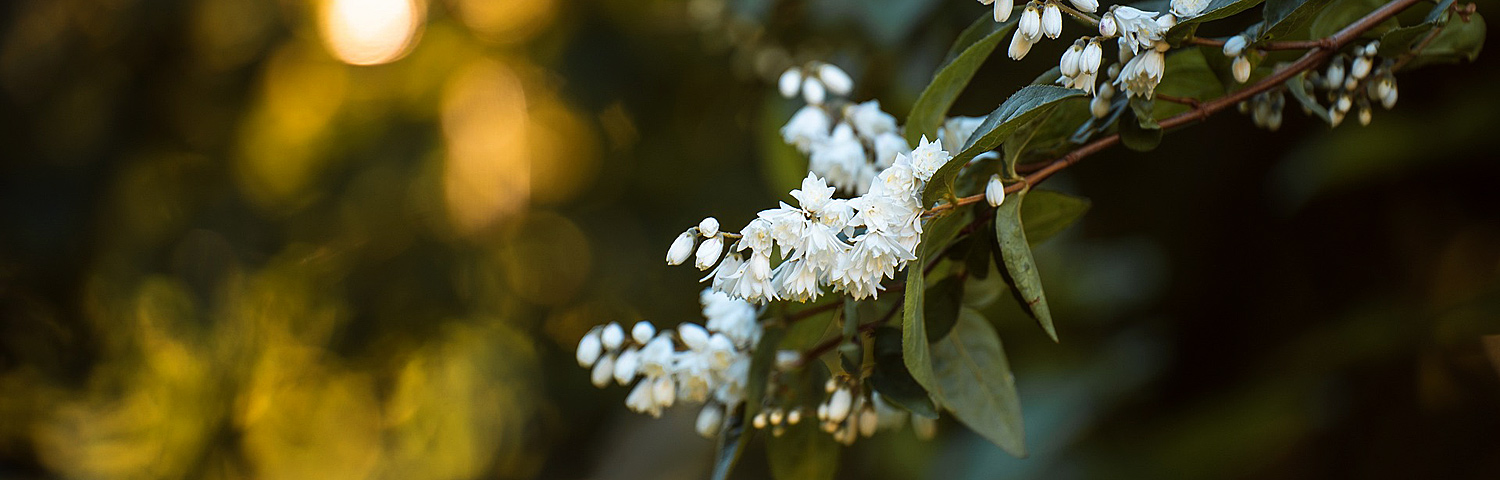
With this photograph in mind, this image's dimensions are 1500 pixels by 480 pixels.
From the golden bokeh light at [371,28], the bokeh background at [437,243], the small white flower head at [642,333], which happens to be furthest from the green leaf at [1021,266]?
the golden bokeh light at [371,28]

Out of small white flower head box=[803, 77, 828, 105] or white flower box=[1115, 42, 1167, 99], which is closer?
white flower box=[1115, 42, 1167, 99]

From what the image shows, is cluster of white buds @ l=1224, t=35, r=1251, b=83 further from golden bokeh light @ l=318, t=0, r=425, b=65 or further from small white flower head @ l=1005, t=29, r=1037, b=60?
golden bokeh light @ l=318, t=0, r=425, b=65

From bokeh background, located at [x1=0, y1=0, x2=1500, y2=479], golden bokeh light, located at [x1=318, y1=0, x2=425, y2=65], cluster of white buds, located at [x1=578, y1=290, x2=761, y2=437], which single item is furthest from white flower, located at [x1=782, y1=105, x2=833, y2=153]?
golden bokeh light, located at [x1=318, y1=0, x2=425, y2=65]

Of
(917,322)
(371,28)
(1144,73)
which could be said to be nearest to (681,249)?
(917,322)

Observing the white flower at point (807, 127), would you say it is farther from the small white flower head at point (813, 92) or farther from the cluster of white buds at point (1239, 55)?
the cluster of white buds at point (1239, 55)

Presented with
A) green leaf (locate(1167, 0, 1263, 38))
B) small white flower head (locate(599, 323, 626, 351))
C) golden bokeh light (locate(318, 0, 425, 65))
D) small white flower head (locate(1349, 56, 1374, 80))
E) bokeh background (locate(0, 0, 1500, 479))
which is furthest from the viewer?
golden bokeh light (locate(318, 0, 425, 65))

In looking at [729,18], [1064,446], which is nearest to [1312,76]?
[1064,446]

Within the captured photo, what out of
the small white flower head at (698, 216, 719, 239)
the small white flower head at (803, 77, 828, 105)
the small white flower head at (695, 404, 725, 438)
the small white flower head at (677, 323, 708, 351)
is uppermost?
the small white flower head at (803, 77, 828, 105)
